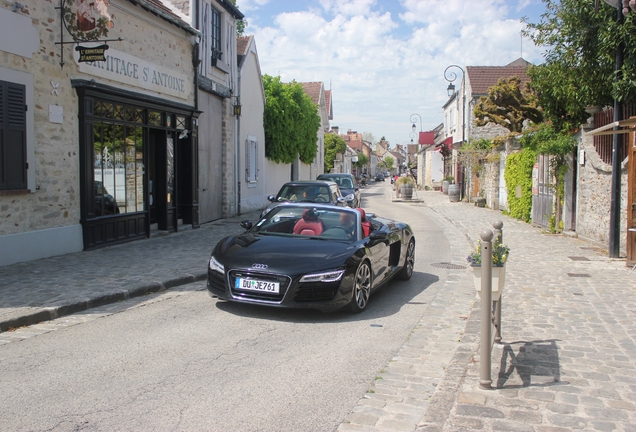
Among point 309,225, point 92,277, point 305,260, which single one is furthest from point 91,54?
point 305,260

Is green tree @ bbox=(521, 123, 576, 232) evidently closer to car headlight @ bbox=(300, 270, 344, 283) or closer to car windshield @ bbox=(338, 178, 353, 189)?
car windshield @ bbox=(338, 178, 353, 189)

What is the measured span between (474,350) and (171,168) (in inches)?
449

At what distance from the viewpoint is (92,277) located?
28.4 ft

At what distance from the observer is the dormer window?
17.6 metres

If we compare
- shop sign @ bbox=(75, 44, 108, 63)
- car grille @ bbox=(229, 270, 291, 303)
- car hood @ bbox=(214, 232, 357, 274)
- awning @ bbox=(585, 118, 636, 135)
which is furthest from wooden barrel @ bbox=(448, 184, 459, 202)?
car grille @ bbox=(229, 270, 291, 303)

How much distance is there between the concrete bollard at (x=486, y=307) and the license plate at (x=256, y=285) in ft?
8.80

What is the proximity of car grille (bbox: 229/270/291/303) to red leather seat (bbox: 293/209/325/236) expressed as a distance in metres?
1.37

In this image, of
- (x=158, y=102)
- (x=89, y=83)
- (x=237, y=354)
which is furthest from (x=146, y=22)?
(x=237, y=354)

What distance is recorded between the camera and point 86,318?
6.74m

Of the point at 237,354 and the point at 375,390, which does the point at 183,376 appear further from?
the point at 375,390

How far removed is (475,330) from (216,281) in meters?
3.09

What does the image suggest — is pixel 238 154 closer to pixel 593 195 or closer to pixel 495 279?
pixel 593 195

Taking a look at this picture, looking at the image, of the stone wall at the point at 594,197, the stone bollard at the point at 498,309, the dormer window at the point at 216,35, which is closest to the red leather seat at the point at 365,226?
the stone bollard at the point at 498,309

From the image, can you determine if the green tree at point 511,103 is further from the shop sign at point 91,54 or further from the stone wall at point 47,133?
the shop sign at point 91,54
